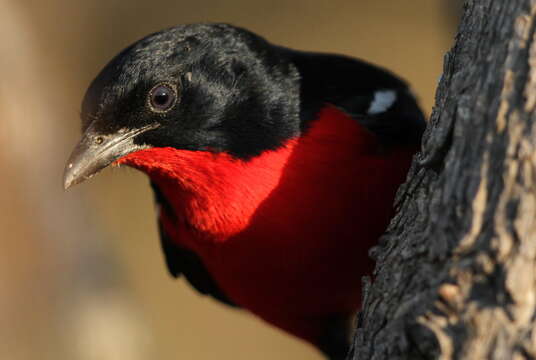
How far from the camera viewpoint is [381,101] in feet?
11.8

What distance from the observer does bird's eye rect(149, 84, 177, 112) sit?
302cm

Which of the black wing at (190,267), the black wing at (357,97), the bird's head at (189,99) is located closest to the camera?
the bird's head at (189,99)

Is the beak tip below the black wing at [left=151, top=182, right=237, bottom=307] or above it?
above

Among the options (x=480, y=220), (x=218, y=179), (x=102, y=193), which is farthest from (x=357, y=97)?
(x=102, y=193)

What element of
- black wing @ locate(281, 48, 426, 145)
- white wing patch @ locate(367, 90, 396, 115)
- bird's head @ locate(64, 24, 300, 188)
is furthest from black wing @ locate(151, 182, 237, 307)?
white wing patch @ locate(367, 90, 396, 115)

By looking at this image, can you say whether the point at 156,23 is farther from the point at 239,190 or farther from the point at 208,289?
the point at 239,190

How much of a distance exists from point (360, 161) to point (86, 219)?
117 inches

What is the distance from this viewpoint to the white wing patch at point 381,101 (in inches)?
139

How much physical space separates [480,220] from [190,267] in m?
2.35

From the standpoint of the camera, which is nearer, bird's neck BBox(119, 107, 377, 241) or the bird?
the bird

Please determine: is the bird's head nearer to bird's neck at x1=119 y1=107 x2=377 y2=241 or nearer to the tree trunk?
bird's neck at x1=119 y1=107 x2=377 y2=241

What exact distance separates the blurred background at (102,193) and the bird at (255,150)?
2.22 metres

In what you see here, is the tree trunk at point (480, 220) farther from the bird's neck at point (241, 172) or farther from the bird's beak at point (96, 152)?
the bird's beak at point (96, 152)

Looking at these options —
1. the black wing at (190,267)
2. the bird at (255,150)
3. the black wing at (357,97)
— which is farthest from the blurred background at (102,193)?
the bird at (255,150)
